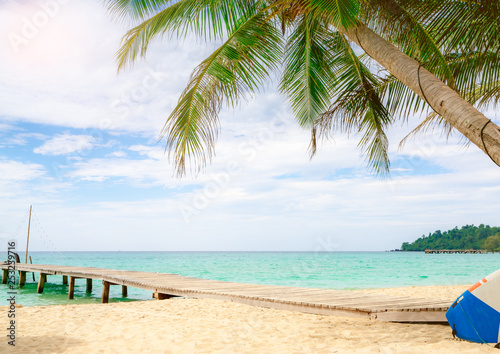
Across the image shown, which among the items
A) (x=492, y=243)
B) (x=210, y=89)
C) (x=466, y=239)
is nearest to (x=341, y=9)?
(x=210, y=89)

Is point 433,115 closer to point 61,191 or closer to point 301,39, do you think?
point 301,39

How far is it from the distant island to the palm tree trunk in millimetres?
84265

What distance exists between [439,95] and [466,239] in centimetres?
9311

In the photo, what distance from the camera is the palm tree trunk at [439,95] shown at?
3.53m

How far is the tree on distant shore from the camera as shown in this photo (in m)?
75.8

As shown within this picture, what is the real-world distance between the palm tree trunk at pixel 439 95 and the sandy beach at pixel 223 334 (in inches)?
74.6

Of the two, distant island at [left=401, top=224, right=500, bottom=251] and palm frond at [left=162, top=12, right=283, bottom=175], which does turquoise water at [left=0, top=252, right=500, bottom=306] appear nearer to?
palm frond at [left=162, top=12, right=283, bottom=175]

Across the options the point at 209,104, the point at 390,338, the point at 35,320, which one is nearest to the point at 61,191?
the point at 35,320

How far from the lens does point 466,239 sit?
84.4 m

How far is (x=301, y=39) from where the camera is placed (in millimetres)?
6594

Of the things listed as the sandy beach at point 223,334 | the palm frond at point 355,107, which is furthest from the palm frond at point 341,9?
the sandy beach at point 223,334

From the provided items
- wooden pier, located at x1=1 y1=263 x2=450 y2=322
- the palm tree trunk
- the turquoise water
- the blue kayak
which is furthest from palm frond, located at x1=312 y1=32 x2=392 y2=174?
the turquoise water

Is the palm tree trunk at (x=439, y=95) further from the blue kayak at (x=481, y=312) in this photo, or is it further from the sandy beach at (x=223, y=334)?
the sandy beach at (x=223, y=334)

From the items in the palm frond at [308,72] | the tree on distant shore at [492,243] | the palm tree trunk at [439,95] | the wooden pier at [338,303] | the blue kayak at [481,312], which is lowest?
the tree on distant shore at [492,243]
